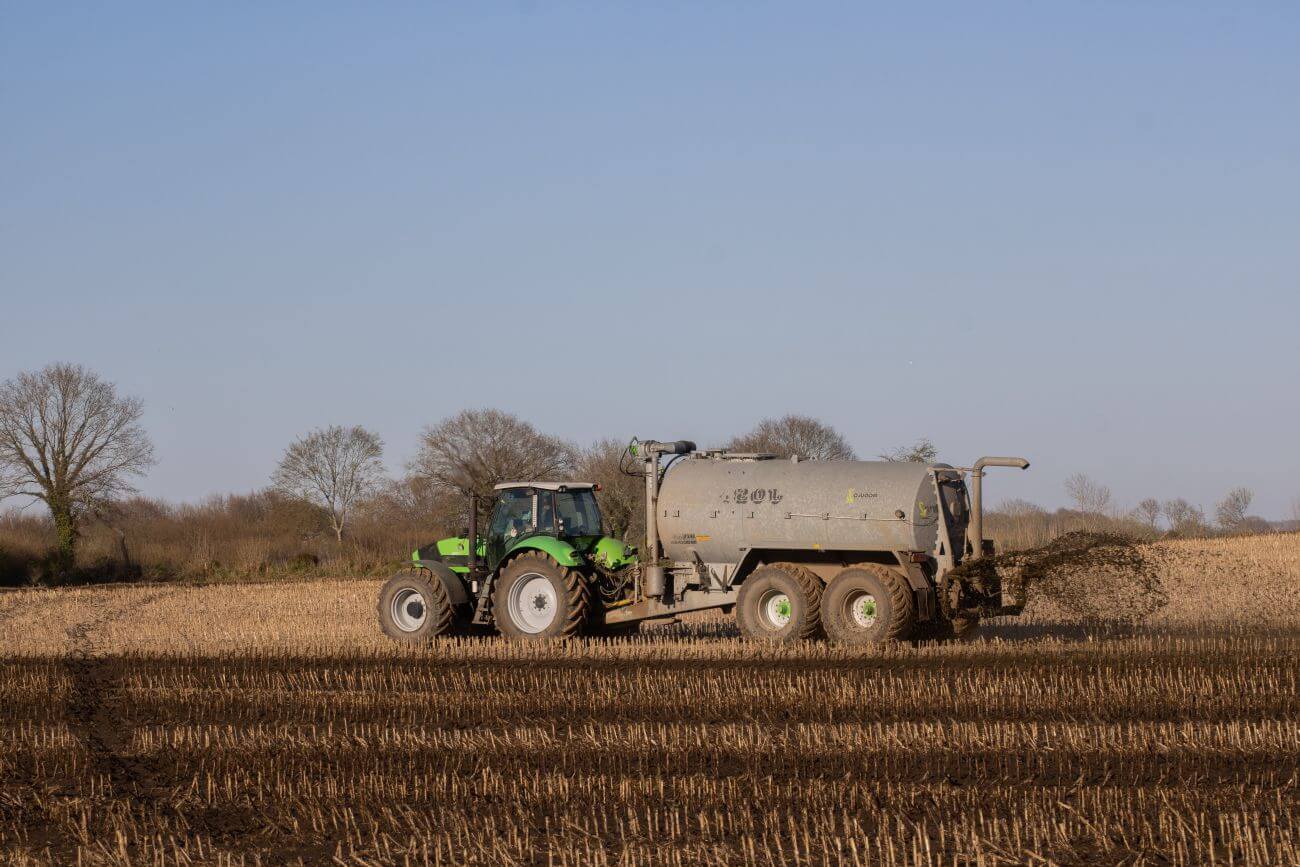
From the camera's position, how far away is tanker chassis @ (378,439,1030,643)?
56.5 ft

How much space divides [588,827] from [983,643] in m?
9.87

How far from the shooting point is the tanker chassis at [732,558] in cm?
1723

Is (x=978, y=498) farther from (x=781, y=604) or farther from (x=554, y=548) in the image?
(x=554, y=548)

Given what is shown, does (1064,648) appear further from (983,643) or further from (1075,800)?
(1075,800)

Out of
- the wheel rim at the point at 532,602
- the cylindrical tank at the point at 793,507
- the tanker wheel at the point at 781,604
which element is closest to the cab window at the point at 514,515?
the wheel rim at the point at 532,602

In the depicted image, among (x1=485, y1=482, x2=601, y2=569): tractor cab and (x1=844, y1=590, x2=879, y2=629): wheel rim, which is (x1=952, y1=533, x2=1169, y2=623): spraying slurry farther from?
(x1=485, y1=482, x2=601, y2=569): tractor cab

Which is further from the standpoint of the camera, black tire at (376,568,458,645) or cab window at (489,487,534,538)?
cab window at (489,487,534,538)

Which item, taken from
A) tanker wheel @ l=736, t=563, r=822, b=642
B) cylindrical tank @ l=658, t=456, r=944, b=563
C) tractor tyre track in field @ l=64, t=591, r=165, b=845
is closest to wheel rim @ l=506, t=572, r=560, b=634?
cylindrical tank @ l=658, t=456, r=944, b=563

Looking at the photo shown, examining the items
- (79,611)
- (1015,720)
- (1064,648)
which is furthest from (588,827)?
(79,611)

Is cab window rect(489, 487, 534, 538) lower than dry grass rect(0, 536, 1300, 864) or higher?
higher

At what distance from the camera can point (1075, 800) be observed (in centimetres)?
869

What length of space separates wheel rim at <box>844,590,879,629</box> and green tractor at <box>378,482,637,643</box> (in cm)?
290

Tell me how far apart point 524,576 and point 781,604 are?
3.28m

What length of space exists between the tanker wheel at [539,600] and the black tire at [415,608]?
0.69m
